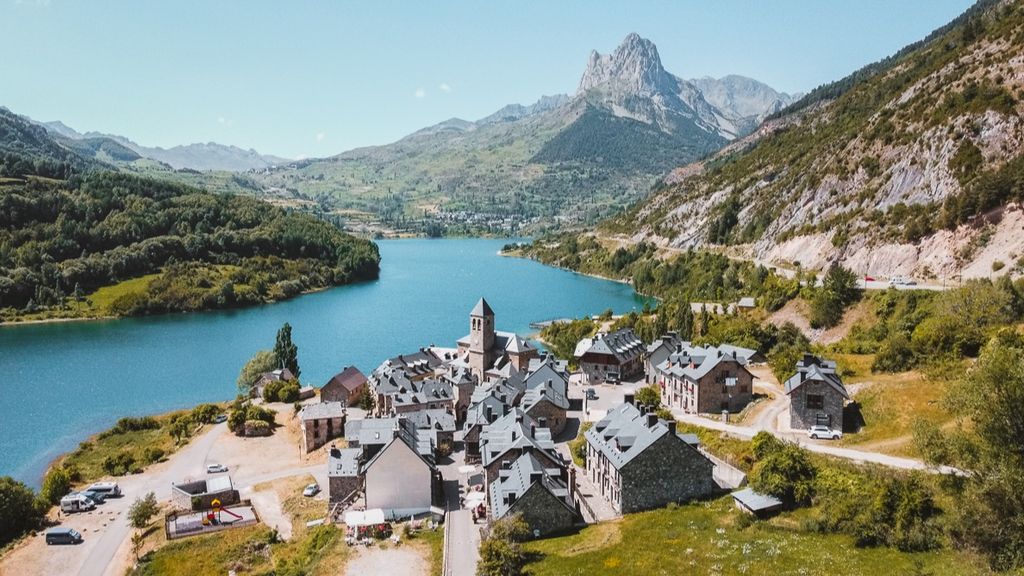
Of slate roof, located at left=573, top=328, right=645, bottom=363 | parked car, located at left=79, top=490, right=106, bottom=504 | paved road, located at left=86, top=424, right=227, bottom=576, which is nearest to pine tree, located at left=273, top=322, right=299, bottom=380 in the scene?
paved road, located at left=86, top=424, right=227, bottom=576

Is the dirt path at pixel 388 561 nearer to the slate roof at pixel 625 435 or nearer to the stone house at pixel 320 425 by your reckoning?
the slate roof at pixel 625 435

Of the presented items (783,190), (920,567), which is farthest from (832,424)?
(783,190)

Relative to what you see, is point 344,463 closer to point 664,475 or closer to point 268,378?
point 664,475

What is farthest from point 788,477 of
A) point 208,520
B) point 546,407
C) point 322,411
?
point 322,411

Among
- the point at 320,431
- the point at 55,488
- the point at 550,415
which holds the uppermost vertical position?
the point at 550,415

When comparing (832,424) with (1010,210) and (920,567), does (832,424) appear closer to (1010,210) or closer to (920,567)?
(920,567)

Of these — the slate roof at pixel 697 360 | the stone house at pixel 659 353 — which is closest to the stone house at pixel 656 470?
the slate roof at pixel 697 360
